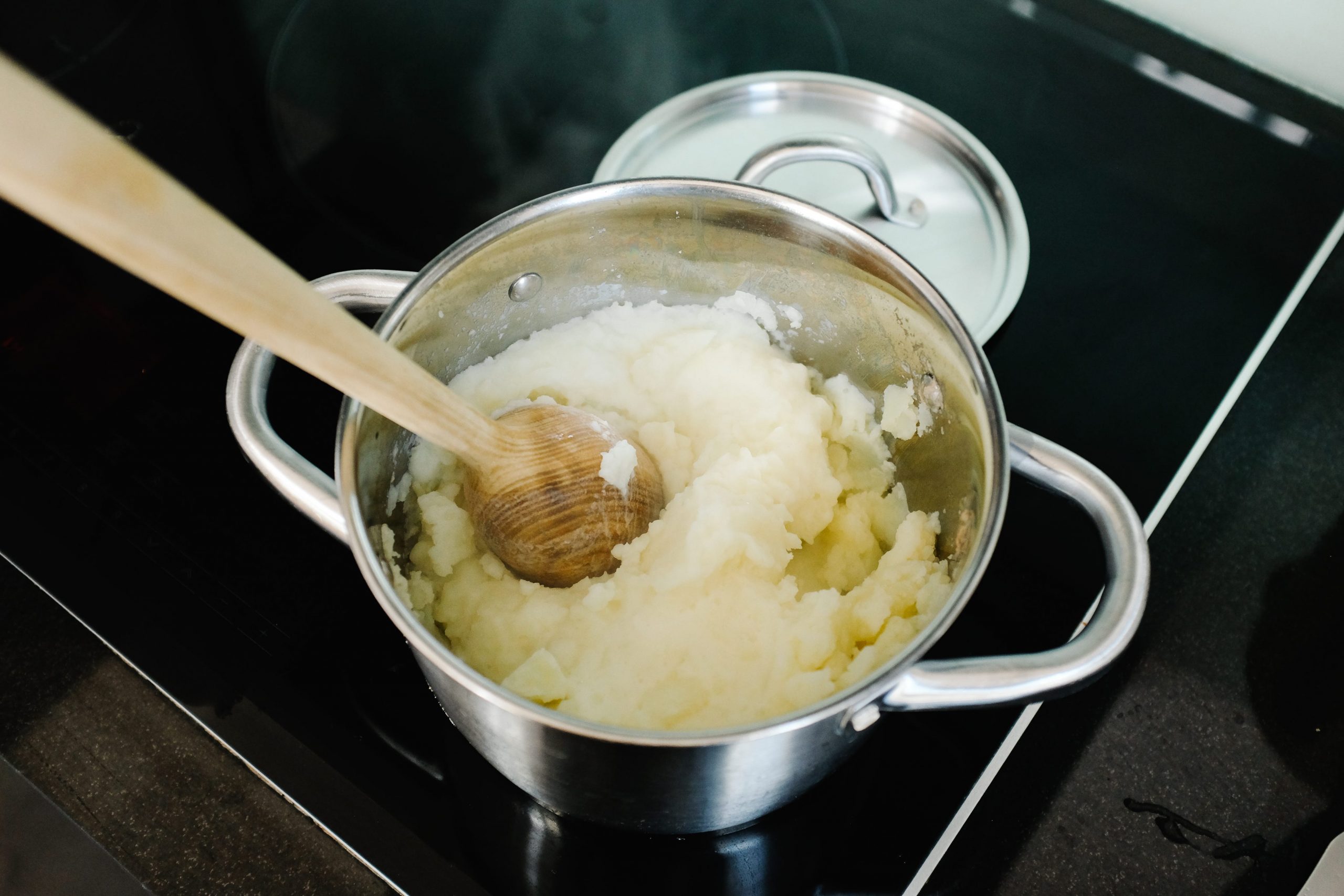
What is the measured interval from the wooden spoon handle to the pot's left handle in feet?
0.24

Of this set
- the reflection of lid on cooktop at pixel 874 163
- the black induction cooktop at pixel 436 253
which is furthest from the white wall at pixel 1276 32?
the reflection of lid on cooktop at pixel 874 163

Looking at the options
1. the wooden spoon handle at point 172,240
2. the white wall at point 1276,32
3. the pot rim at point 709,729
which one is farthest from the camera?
the white wall at point 1276,32

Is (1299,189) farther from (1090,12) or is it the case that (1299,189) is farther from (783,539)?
(783,539)

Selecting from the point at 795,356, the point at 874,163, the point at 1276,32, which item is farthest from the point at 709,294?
the point at 1276,32

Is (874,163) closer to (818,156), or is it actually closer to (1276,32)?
(818,156)

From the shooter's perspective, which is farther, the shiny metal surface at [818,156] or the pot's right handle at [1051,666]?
the shiny metal surface at [818,156]

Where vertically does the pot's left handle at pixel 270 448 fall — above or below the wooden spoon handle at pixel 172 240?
below

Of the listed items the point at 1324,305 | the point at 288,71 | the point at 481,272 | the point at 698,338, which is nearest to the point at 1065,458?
the point at 698,338

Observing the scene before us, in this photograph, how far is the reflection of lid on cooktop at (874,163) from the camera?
3.23 ft

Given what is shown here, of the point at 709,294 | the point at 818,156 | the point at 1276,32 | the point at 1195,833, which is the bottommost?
the point at 1195,833

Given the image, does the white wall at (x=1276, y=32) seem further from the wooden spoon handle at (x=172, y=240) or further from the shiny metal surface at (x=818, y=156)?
the wooden spoon handle at (x=172, y=240)

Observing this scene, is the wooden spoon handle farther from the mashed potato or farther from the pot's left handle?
the mashed potato

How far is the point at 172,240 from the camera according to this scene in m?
0.40

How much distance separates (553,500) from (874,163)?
50 cm
